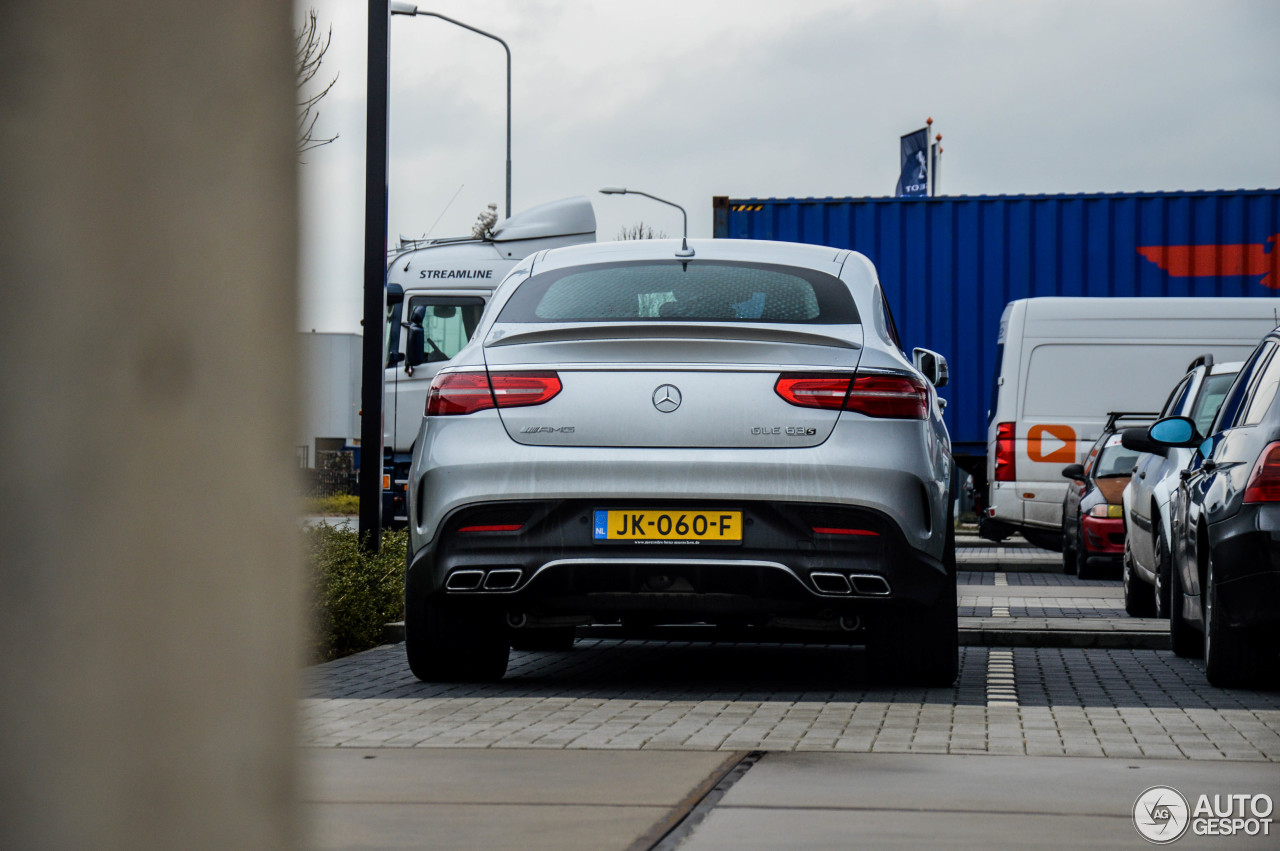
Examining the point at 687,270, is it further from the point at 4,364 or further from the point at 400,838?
the point at 4,364

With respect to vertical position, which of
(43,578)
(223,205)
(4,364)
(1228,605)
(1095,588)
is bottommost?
(1095,588)

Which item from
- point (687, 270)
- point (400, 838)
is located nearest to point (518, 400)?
point (687, 270)

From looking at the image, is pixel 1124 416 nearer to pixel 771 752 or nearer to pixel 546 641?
pixel 546 641

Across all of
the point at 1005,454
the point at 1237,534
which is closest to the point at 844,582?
the point at 1237,534

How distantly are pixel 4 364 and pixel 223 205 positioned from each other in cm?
18

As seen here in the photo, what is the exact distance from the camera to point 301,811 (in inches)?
48.3

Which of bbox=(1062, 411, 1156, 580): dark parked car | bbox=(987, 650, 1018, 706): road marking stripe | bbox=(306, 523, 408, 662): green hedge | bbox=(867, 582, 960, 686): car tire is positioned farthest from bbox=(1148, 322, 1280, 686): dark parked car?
bbox=(1062, 411, 1156, 580): dark parked car

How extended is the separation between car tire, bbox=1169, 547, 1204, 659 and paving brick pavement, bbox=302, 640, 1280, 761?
0.24 ft

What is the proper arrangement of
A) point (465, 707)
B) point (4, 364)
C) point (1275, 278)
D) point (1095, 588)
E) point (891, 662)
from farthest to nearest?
point (1275, 278) < point (1095, 588) < point (891, 662) < point (465, 707) < point (4, 364)

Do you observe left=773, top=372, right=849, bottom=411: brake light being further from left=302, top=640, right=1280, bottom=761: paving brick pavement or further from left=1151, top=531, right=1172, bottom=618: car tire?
left=1151, top=531, right=1172, bottom=618: car tire

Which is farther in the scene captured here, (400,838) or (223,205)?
(400,838)

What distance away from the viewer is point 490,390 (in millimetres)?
6477

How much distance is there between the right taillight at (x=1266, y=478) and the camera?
251 inches

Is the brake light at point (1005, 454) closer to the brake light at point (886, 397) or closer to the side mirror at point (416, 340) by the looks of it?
the side mirror at point (416, 340)
